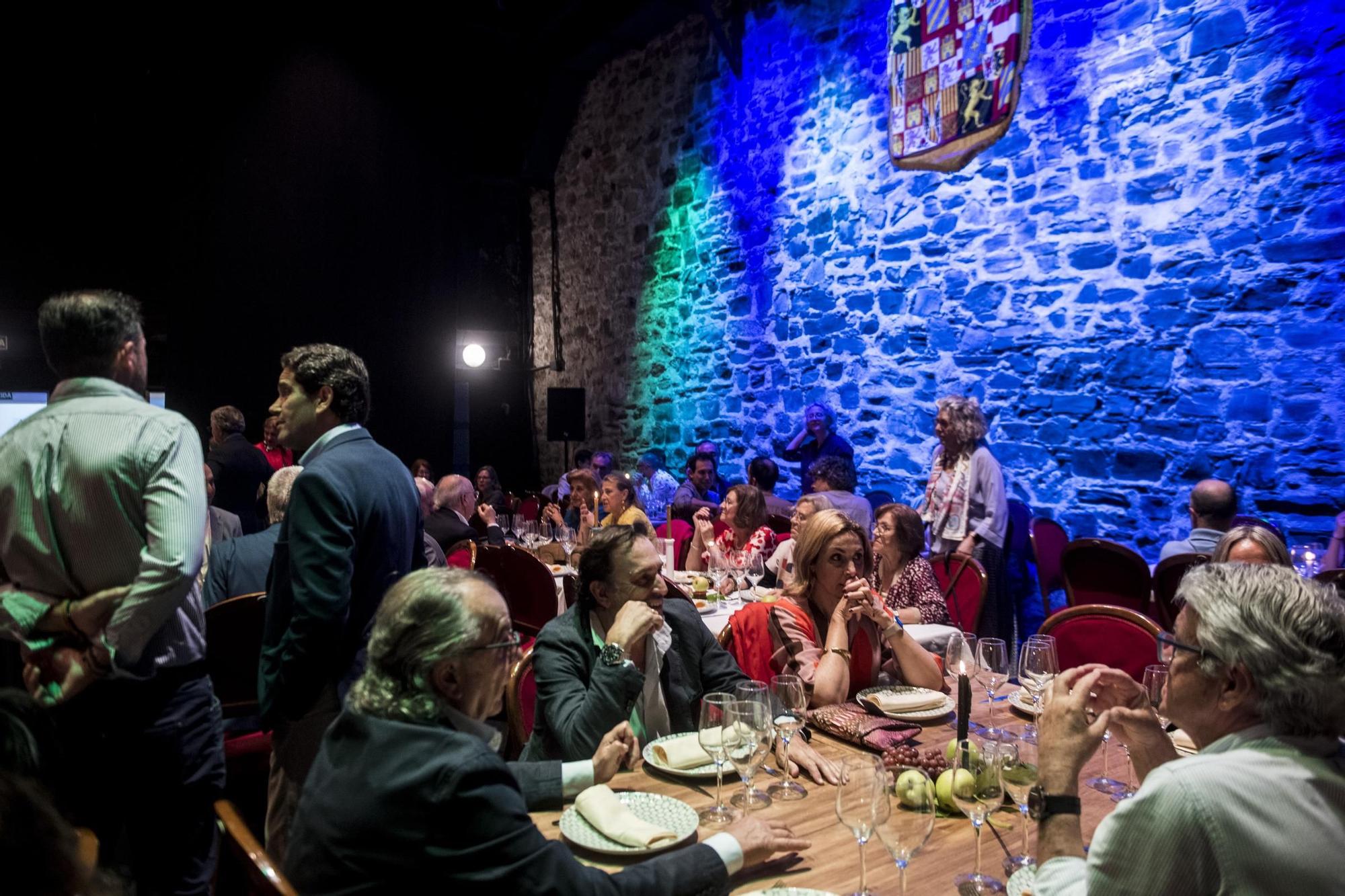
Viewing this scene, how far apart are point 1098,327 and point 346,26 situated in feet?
25.7

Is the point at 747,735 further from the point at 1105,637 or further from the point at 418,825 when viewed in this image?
the point at 1105,637

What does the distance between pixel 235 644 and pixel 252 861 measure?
2134 millimetres

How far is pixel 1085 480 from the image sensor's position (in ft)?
18.6

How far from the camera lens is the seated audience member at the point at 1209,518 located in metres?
4.38

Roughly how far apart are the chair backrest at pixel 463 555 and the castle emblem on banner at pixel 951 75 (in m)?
4.50

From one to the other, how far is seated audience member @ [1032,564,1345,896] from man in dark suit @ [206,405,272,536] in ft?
21.0

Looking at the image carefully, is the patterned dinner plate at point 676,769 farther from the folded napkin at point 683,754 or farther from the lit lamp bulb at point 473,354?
the lit lamp bulb at point 473,354

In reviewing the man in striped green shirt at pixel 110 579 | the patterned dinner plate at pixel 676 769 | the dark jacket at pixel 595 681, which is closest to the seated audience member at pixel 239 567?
the man in striped green shirt at pixel 110 579

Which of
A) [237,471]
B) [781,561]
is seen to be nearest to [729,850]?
[781,561]

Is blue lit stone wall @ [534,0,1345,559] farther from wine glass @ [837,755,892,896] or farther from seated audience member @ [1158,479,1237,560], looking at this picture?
wine glass @ [837,755,892,896]

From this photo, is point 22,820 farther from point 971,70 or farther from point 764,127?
point 764,127

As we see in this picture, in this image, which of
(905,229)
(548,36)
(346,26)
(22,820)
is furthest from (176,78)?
(22,820)

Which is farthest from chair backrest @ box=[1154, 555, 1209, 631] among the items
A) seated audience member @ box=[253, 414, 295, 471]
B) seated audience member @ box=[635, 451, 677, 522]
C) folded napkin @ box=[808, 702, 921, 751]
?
seated audience member @ box=[253, 414, 295, 471]

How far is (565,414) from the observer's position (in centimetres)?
1099
